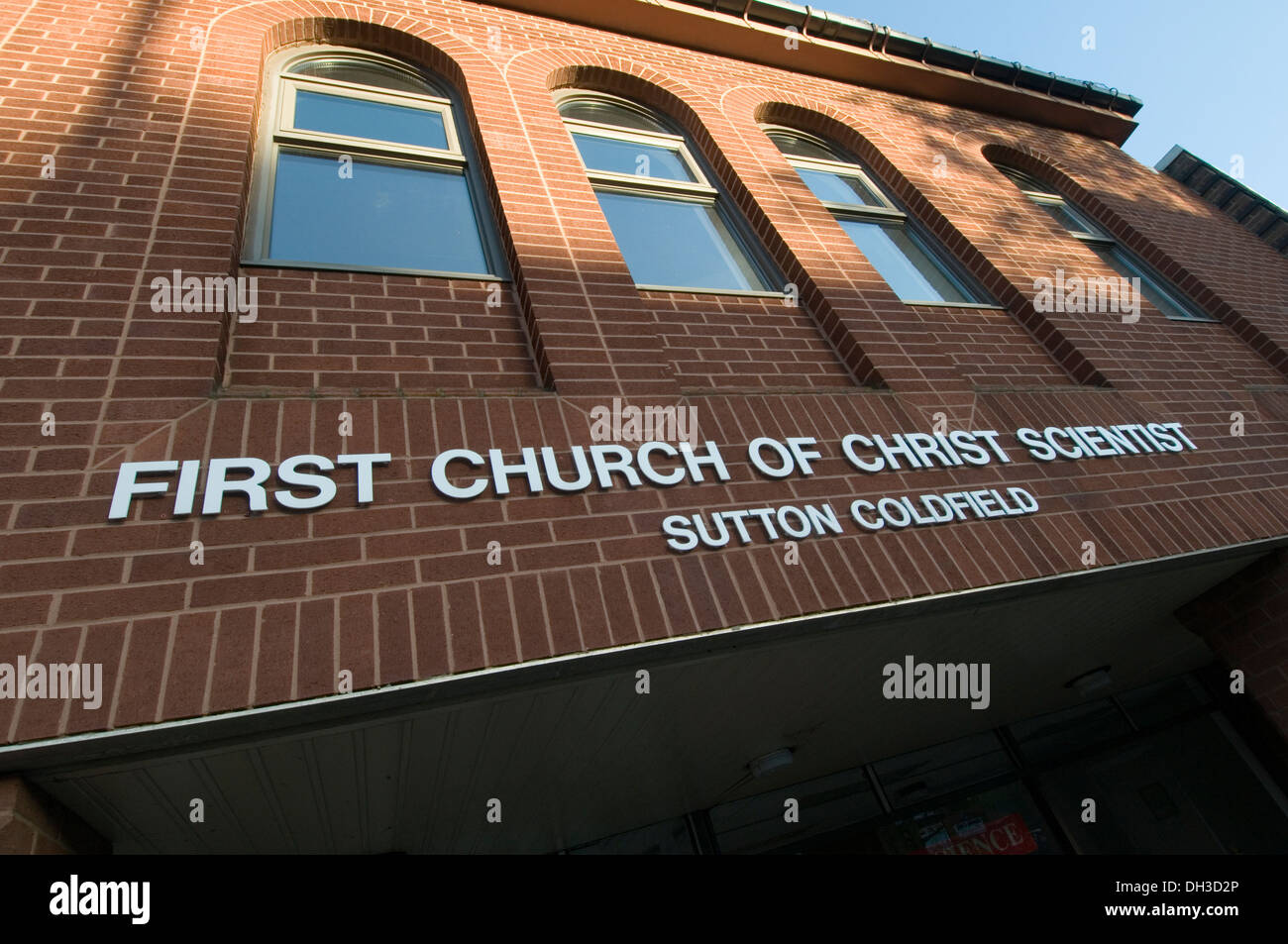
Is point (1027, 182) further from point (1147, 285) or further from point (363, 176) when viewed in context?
point (363, 176)

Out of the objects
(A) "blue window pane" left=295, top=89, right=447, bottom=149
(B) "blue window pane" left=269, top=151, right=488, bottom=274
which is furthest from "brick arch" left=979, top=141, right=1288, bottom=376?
(B) "blue window pane" left=269, top=151, right=488, bottom=274

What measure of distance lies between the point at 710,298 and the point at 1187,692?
4609 millimetres

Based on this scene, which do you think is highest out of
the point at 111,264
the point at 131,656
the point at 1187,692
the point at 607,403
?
the point at 111,264

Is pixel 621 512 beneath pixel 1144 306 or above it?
beneath

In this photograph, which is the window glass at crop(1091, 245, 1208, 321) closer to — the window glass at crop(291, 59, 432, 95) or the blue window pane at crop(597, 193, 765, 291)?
the blue window pane at crop(597, 193, 765, 291)

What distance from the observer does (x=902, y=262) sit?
17.0 ft

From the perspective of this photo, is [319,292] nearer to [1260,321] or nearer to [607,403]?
[607,403]

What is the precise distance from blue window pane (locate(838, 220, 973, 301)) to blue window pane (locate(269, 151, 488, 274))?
2.81 metres

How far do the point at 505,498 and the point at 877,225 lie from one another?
4.30m

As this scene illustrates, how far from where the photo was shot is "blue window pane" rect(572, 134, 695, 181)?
193 inches

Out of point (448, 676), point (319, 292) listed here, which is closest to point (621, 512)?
point (448, 676)

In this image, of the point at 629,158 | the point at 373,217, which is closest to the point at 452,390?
the point at 373,217

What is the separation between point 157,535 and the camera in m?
2.11

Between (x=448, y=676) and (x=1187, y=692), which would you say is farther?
(x=1187, y=692)
